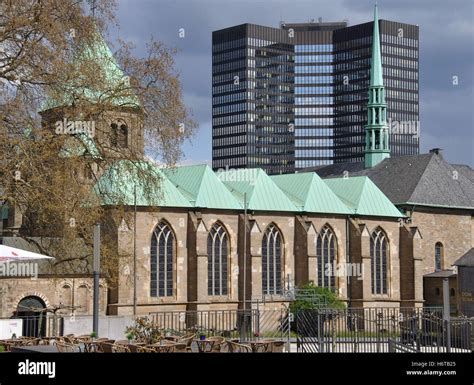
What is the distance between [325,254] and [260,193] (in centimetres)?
623

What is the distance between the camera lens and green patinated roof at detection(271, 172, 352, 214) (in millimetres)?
58562

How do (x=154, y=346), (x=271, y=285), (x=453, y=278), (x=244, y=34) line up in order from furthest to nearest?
1. (x=244, y=34)
2. (x=453, y=278)
3. (x=271, y=285)
4. (x=154, y=346)

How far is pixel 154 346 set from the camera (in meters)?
19.0

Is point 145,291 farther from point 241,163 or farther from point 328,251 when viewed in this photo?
point 241,163

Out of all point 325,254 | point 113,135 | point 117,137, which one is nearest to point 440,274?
point 325,254

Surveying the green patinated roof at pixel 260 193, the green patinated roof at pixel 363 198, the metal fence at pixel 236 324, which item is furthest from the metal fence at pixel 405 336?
the green patinated roof at pixel 363 198

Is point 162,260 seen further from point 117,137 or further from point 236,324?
point 117,137

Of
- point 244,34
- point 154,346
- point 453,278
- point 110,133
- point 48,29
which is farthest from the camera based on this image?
point 244,34

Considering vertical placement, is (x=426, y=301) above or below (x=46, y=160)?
below

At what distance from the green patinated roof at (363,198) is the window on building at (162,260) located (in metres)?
14.5

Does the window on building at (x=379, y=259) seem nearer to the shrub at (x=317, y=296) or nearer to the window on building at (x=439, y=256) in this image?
the shrub at (x=317, y=296)

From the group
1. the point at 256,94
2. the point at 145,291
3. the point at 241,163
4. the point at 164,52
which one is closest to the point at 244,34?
the point at 256,94

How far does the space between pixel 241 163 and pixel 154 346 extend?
131567 mm

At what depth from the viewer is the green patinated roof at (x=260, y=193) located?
56094 mm
